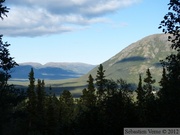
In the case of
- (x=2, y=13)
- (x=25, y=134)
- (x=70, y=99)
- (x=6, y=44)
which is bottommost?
(x=25, y=134)

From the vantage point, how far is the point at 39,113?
73.7 m

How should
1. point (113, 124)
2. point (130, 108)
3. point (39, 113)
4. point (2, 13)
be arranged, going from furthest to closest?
point (39, 113), point (130, 108), point (113, 124), point (2, 13)

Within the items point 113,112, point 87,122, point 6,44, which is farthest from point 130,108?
point 6,44

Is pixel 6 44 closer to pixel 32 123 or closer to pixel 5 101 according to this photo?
pixel 5 101

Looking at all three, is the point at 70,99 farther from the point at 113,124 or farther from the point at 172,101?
the point at 172,101

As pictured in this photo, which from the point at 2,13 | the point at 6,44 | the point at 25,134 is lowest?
the point at 25,134

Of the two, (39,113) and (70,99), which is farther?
(70,99)

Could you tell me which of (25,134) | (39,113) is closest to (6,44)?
(25,134)

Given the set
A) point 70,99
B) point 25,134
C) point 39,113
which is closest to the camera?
point 25,134

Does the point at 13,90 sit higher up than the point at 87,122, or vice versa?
the point at 13,90

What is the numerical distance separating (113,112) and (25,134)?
46.4 metres

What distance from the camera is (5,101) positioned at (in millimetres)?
26641

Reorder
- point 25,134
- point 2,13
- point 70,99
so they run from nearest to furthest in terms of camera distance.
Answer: point 2,13 < point 25,134 < point 70,99

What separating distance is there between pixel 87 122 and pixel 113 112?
2.28 metres
